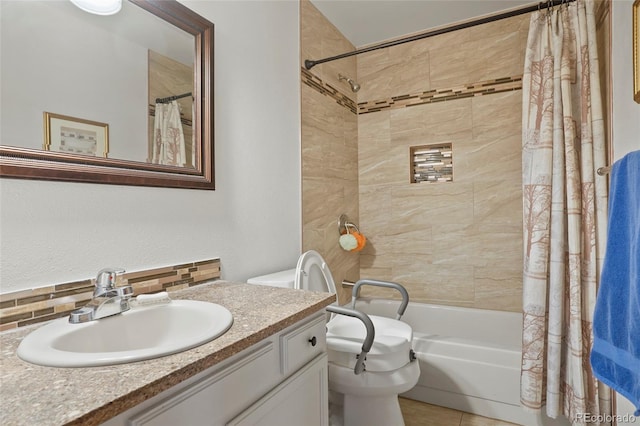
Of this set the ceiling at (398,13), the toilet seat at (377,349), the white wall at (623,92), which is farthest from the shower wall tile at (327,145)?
the white wall at (623,92)

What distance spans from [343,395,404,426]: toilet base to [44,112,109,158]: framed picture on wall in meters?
1.54

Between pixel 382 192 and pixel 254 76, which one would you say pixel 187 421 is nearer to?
pixel 254 76

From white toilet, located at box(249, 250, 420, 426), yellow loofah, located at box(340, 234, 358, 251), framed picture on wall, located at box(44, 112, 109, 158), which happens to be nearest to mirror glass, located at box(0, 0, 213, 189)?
framed picture on wall, located at box(44, 112, 109, 158)

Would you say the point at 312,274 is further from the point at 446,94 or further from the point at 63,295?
the point at 446,94

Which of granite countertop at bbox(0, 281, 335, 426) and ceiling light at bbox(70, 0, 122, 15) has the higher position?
ceiling light at bbox(70, 0, 122, 15)

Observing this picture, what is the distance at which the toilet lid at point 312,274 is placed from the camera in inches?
63.2

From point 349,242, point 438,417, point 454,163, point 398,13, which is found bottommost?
point 438,417

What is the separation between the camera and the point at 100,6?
106 cm

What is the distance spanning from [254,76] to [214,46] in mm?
283

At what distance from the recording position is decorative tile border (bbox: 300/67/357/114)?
2.14m

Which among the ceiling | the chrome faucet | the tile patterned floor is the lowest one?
the tile patterned floor

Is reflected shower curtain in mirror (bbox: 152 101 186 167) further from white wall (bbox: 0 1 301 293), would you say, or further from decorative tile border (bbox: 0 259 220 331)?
decorative tile border (bbox: 0 259 220 331)

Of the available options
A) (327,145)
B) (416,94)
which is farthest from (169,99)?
(416,94)

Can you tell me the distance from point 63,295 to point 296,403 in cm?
74
